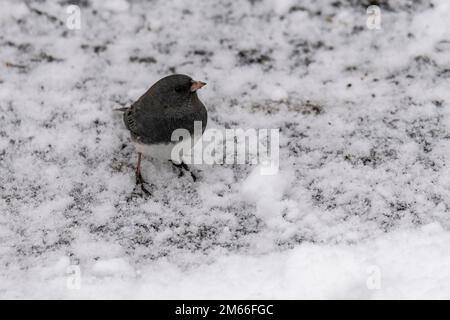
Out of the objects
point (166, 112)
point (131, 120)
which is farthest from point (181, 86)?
point (131, 120)

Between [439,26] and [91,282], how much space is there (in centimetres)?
290

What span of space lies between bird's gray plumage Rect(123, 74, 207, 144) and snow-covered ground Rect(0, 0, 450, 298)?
0.32 meters

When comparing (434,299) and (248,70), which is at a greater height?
(248,70)

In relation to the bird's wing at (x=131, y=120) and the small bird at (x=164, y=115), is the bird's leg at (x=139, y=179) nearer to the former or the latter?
the small bird at (x=164, y=115)

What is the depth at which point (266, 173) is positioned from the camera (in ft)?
10.2

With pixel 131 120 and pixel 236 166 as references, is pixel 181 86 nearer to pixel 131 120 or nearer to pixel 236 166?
pixel 131 120

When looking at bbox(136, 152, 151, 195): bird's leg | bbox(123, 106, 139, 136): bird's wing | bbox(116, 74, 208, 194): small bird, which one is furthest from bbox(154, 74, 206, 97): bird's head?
bbox(136, 152, 151, 195): bird's leg

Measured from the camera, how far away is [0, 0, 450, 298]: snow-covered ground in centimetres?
258

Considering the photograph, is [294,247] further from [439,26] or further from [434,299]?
[439,26]

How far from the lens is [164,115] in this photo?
2.98 meters

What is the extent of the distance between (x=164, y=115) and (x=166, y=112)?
0.06ft

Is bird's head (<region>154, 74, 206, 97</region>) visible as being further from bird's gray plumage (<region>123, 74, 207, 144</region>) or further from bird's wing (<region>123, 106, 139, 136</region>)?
bird's wing (<region>123, 106, 139, 136</region>)

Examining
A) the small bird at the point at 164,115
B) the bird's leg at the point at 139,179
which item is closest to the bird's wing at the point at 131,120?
the small bird at the point at 164,115
